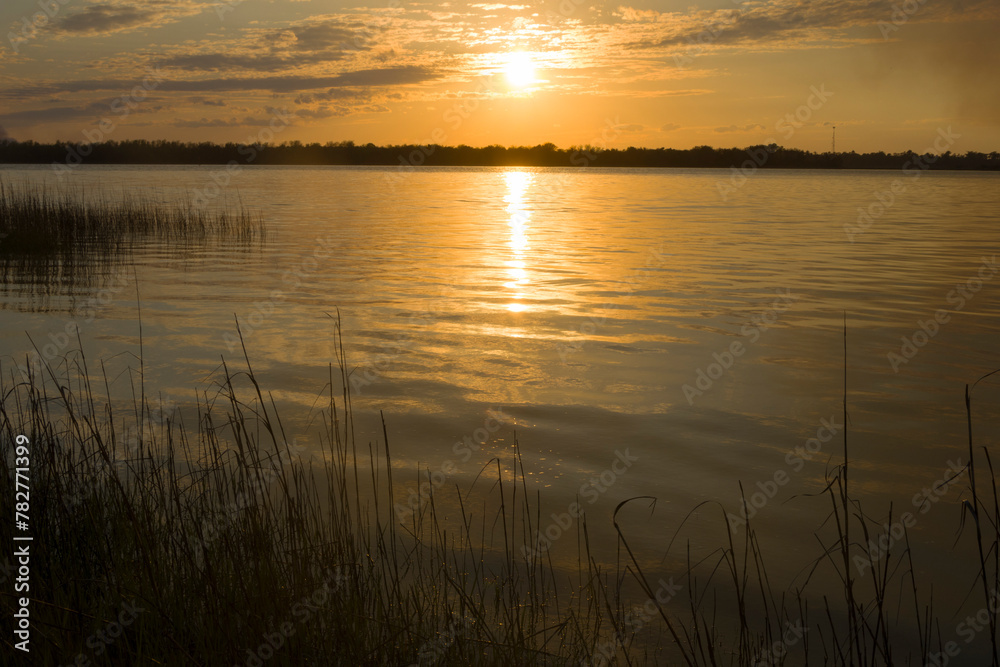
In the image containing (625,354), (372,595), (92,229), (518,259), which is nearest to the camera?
(372,595)

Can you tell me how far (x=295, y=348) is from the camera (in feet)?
29.5

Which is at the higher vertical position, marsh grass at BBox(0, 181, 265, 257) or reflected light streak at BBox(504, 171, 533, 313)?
marsh grass at BBox(0, 181, 265, 257)

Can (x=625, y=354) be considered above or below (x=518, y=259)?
below

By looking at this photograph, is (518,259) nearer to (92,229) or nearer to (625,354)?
(625,354)

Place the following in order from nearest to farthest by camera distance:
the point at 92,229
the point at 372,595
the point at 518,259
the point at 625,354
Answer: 1. the point at 372,595
2. the point at 625,354
3. the point at 518,259
4. the point at 92,229

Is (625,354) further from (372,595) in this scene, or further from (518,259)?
(518,259)

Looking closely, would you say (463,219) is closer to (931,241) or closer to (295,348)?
(931,241)

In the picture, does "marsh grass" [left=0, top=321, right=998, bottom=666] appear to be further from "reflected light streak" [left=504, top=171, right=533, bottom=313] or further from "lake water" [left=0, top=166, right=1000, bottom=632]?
"reflected light streak" [left=504, top=171, right=533, bottom=313]

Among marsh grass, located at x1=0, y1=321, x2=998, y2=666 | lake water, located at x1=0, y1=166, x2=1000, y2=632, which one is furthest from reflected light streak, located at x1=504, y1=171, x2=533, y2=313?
marsh grass, located at x1=0, y1=321, x2=998, y2=666

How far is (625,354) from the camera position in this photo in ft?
28.8

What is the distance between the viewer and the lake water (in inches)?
216

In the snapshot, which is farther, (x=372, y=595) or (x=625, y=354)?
(x=625, y=354)

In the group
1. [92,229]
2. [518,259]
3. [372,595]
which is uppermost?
[92,229]

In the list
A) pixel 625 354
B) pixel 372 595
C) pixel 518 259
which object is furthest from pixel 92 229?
pixel 372 595
